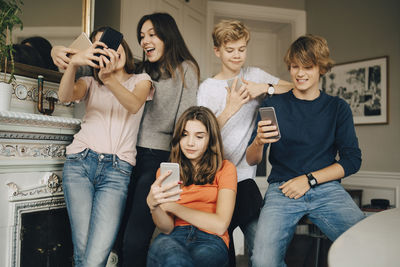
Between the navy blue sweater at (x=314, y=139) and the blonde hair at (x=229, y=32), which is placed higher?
the blonde hair at (x=229, y=32)

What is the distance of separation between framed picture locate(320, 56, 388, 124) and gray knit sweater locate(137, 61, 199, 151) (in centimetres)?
299

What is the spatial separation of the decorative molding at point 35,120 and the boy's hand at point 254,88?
94 centimetres

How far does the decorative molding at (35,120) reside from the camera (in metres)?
1.56

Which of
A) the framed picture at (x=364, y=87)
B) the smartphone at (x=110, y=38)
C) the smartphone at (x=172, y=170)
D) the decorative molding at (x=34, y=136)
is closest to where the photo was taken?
the smartphone at (x=172, y=170)

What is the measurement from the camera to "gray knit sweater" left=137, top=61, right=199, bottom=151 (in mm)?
1771

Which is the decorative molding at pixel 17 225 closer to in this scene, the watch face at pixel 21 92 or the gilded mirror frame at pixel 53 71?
the watch face at pixel 21 92

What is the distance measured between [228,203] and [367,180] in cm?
313

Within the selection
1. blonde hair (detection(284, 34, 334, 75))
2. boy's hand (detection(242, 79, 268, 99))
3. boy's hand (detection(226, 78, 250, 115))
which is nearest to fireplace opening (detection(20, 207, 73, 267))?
boy's hand (detection(226, 78, 250, 115))

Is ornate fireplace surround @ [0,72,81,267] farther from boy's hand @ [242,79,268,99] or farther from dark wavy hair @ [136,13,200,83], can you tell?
boy's hand @ [242,79,268,99]

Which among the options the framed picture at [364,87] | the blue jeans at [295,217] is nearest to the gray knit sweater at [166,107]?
the blue jeans at [295,217]

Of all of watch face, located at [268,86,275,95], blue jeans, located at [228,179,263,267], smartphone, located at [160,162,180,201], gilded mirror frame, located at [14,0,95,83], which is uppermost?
gilded mirror frame, located at [14,0,95,83]

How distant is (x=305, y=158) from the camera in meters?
1.65

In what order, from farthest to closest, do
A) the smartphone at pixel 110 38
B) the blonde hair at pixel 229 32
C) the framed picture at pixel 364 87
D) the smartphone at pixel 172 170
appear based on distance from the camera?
the framed picture at pixel 364 87 → the blonde hair at pixel 229 32 → the smartphone at pixel 110 38 → the smartphone at pixel 172 170

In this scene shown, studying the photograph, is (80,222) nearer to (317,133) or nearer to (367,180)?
(317,133)
